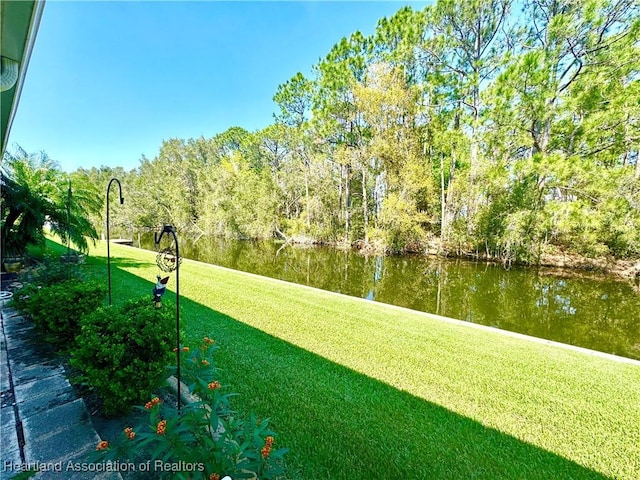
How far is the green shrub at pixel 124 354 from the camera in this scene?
5.24 feet

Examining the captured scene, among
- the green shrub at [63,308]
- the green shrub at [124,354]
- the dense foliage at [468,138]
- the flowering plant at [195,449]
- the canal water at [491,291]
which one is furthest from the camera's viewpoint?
the dense foliage at [468,138]

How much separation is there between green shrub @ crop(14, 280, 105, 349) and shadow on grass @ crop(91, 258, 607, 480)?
4.19 feet

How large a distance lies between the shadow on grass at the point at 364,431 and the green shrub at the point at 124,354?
0.72 metres

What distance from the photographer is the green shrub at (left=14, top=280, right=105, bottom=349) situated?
7.67ft

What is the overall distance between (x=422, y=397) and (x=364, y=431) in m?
0.72

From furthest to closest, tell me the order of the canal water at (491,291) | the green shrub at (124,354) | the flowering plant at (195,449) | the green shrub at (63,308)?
1. the canal water at (491,291)
2. the green shrub at (63,308)
3. the green shrub at (124,354)
4. the flowering plant at (195,449)

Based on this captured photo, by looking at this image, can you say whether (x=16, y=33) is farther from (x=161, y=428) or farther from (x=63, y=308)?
(x=63, y=308)

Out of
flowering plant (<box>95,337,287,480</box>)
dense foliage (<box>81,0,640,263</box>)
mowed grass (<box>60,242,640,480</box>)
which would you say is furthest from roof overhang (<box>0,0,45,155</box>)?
dense foliage (<box>81,0,640,263</box>)

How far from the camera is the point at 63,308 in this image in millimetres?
2336

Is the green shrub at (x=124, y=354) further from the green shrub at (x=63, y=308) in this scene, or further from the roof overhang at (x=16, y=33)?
the roof overhang at (x=16, y=33)

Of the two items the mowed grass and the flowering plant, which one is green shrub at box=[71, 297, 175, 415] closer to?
the flowering plant

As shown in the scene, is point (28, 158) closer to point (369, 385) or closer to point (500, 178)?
point (369, 385)

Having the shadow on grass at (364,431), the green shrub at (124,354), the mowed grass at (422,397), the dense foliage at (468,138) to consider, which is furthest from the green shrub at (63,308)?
the dense foliage at (468,138)

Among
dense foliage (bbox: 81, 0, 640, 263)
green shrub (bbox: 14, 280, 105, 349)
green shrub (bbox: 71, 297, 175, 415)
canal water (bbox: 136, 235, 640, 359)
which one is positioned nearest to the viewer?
green shrub (bbox: 71, 297, 175, 415)
